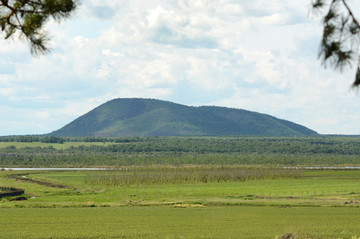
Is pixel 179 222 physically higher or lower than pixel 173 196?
higher

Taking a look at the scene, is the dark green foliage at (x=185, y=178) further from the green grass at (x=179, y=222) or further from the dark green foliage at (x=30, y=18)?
the dark green foliage at (x=30, y=18)

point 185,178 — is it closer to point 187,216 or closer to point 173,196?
point 173,196

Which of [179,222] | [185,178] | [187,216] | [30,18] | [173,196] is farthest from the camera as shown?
[185,178]

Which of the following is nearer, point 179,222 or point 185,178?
point 179,222

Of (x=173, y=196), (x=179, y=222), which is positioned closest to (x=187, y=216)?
(x=179, y=222)

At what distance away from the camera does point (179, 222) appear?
38.8m

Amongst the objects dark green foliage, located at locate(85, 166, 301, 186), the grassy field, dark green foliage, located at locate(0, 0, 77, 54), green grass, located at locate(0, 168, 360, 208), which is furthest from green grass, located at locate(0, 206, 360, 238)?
dark green foliage, located at locate(85, 166, 301, 186)

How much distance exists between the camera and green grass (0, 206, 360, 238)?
3291 centimetres

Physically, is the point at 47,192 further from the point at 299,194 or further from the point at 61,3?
the point at 61,3

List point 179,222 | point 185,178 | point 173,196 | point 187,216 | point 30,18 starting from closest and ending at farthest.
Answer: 1. point 30,18
2. point 179,222
3. point 187,216
4. point 173,196
5. point 185,178

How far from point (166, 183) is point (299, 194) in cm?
2857

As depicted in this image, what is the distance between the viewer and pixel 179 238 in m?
31.0

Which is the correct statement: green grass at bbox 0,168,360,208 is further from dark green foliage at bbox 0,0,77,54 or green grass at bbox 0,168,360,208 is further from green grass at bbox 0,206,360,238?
dark green foliage at bbox 0,0,77,54

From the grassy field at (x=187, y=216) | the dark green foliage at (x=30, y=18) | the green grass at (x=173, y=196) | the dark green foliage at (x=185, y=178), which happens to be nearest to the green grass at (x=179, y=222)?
the grassy field at (x=187, y=216)
